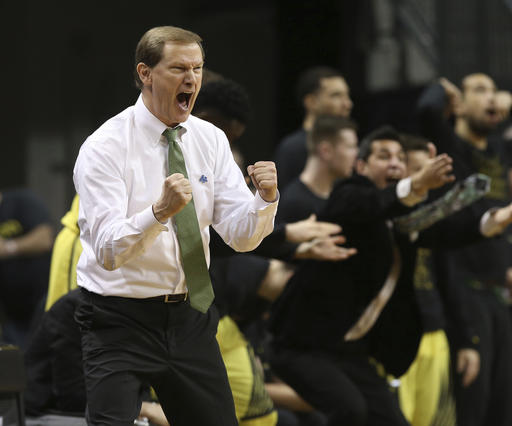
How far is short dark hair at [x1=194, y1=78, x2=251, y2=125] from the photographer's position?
3.69 meters

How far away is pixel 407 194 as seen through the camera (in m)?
3.89

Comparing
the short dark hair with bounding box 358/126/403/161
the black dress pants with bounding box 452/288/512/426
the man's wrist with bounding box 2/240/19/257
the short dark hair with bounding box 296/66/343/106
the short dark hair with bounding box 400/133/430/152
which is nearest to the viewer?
the short dark hair with bounding box 358/126/403/161

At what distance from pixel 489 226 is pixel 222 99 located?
5.57ft

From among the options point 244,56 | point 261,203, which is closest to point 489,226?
point 261,203

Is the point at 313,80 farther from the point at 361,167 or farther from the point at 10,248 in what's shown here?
the point at 10,248

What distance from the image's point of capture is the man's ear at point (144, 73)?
281 centimetres

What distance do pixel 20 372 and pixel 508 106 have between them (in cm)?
423

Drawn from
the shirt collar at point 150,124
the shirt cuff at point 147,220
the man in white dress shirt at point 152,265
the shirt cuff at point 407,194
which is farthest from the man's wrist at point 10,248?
the shirt cuff at point 147,220

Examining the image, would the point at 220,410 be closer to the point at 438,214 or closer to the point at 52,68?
the point at 438,214

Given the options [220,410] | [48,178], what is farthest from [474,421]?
[48,178]

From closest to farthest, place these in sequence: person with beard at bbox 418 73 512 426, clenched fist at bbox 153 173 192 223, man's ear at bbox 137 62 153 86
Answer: clenched fist at bbox 153 173 192 223, man's ear at bbox 137 62 153 86, person with beard at bbox 418 73 512 426

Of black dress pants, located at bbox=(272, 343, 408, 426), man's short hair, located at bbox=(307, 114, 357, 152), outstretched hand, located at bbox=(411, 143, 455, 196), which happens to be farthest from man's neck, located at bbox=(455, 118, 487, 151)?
outstretched hand, located at bbox=(411, 143, 455, 196)

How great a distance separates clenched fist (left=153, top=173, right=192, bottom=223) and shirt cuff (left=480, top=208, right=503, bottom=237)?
8.30 feet

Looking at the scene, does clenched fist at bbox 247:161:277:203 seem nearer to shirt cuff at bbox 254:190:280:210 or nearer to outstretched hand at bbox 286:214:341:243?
shirt cuff at bbox 254:190:280:210
